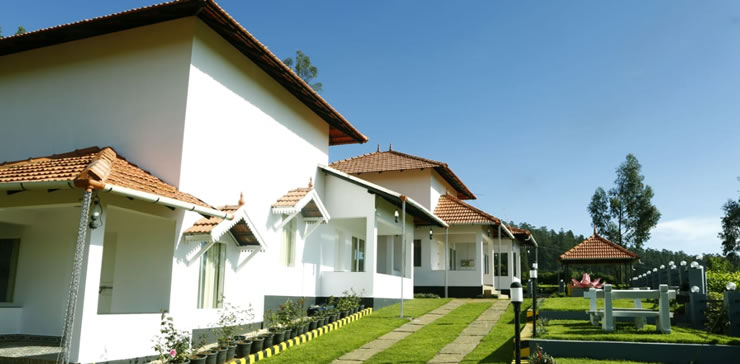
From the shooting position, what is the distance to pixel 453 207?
25.6 meters

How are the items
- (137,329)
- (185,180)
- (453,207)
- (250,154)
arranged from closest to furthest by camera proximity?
(137,329) < (185,180) < (250,154) < (453,207)

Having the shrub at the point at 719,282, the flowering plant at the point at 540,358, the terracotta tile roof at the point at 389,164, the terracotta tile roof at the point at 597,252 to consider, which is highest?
the terracotta tile roof at the point at 389,164

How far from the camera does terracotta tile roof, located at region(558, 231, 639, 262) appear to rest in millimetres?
26448

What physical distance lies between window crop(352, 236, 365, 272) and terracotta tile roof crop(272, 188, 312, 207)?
4.94m

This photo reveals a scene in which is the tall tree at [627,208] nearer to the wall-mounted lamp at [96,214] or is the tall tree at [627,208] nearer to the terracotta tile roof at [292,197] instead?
the terracotta tile roof at [292,197]

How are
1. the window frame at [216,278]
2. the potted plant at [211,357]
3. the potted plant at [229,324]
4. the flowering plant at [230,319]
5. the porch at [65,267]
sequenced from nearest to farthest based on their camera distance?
the potted plant at [211,357] → the porch at [65,267] → the potted plant at [229,324] → the flowering plant at [230,319] → the window frame at [216,278]

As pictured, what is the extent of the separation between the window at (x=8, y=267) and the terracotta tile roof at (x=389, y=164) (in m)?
15.3

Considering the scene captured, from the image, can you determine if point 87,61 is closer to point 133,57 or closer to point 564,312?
point 133,57

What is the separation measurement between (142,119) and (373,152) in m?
16.2

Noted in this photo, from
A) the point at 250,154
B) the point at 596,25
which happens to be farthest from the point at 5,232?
the point at 596,25

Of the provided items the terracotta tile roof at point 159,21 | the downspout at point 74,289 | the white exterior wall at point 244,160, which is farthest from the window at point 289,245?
the downspout at point 74,289

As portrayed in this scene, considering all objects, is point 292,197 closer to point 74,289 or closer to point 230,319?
point 230,319

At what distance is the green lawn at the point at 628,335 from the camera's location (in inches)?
367

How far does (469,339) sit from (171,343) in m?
6.05
